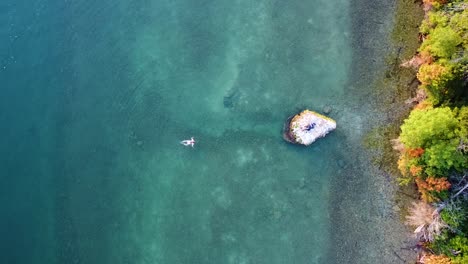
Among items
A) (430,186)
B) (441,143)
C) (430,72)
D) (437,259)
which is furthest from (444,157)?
(437,259)

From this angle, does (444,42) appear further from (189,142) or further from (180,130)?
(180,130)

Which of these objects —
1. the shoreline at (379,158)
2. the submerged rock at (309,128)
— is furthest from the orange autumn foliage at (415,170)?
the submerged rock at (309,128)

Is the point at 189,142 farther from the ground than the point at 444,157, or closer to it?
closer to it

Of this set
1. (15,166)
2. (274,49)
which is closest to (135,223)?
(15,166)

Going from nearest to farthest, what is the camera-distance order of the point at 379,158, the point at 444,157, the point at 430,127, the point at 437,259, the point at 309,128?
the point at 444,157
the point at 430,127
the point at 437,259
the point at 379,158
the point at 309,128

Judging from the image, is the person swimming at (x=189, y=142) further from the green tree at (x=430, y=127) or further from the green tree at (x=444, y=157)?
the green tree at (x=444, y=157)

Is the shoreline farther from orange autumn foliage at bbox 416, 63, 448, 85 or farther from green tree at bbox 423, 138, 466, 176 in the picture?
green tree at bbox 423, 138, 466, 176
